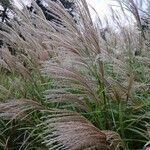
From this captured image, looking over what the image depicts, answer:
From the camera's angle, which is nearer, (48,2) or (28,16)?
(48,2)

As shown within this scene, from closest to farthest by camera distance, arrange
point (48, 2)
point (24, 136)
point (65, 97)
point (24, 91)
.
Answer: point (65, 97) → point (48, 2) → point (24, 136) → point (24, 91)

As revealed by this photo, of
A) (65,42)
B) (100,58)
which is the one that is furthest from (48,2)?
(100,58)

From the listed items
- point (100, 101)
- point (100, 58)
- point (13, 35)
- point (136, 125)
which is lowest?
point (136, 125)

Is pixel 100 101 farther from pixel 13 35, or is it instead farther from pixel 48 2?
pixel 13 35

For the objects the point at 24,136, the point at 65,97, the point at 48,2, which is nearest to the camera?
the point at 65,97

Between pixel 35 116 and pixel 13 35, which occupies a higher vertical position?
pixel 13 35

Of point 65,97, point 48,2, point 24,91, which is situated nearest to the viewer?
point 65,97

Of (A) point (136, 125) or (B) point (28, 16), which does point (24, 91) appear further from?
(A) point (136, 125)

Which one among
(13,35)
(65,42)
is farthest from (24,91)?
(65,42)

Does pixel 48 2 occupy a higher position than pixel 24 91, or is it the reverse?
pixel 48 2
